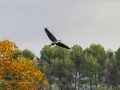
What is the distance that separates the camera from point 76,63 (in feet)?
184

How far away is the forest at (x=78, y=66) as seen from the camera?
170ft

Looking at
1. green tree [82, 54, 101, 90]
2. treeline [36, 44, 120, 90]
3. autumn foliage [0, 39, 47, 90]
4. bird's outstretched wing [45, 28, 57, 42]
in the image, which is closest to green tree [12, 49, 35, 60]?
treeline [36, 44, 120, 90]

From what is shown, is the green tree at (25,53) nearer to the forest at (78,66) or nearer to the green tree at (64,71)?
the forest at (78,66)

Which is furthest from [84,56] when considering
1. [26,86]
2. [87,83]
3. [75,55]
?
[26,86]

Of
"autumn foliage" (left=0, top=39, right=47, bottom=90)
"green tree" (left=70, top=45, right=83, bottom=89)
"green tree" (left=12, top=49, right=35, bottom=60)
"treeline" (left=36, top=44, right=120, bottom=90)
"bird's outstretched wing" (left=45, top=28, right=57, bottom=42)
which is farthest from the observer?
"green tree" (left=70, top=45, right=83, bottom=89)

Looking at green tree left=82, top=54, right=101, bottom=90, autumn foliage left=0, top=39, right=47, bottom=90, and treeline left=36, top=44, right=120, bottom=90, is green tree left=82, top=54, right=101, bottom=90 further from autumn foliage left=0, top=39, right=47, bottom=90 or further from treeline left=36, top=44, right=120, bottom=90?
autumn foliage left=0, top=39, right=47, bottom=90

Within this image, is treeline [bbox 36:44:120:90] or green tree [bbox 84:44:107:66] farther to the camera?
green tree [bbox 84:44:107:66]

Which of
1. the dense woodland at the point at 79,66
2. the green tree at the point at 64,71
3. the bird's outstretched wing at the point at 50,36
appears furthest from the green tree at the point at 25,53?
the bird's outstretched wing at the point at 50,36

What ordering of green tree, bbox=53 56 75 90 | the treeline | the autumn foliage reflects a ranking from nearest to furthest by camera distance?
the autumn foliage, green tree, bbox=53 56 75 90, the treeline

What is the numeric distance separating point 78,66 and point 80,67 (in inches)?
63.2

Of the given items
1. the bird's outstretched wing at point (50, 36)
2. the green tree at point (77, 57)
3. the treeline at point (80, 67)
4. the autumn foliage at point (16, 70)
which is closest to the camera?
the bird's outstretched wing at point (50, 36)

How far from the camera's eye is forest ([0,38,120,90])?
51938mm

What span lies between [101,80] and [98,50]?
7691mm

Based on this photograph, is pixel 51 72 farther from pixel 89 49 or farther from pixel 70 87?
pixel 89 49
